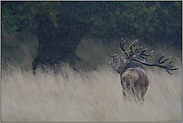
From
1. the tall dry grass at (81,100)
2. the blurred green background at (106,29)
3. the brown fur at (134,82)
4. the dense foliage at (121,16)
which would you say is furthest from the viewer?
the blurred green background at (106,29)

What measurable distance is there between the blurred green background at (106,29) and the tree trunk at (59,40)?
165 millimetres

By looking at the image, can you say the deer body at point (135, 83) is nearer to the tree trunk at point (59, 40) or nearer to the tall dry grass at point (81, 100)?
the tall dry grass at point (81, 100)

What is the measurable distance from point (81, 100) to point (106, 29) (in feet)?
27.8

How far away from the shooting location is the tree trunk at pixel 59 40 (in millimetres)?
13586

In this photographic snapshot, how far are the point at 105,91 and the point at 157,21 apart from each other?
29.3 feet

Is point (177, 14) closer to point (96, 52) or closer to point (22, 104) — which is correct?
point (96, 52)

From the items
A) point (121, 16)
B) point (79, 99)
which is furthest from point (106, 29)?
point (79, 99)

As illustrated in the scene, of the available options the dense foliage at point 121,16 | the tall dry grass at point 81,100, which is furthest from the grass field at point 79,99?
the dense foliage at point 121,16

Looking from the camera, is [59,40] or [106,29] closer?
[106,29]

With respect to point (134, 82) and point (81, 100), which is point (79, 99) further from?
point (134, 82)

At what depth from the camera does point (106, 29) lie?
535 inches

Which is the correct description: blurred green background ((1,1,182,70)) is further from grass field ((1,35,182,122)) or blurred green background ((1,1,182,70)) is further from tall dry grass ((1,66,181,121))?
tall dry grass ((1,66,181,121))

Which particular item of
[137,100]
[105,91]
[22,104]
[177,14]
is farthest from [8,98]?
[177,14]

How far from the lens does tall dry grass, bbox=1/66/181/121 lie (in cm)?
498
